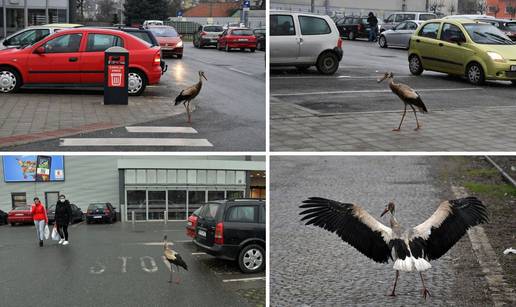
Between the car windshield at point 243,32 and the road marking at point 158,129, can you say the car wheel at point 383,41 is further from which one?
the road marking at point 158,129

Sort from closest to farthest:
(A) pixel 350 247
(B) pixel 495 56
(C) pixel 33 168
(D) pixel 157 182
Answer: (A) pixel 350 247
(C) pixel 33 168
(D) pixel 157 182
(B) pixel 495 56

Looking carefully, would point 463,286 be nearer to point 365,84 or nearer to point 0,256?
point 0,256

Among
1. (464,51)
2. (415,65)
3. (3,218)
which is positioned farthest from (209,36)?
(3,218)

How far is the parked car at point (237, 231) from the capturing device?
671 cm

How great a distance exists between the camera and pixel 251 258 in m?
6.74

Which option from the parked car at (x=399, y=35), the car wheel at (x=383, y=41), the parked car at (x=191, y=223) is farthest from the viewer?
the car wheel at (x=383, y=41)

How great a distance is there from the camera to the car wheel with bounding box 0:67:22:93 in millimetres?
11227

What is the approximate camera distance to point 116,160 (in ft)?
21.7

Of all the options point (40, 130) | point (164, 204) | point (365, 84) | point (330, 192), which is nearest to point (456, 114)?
point (330, 192)

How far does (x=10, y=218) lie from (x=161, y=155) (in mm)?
3265

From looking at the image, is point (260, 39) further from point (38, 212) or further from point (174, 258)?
point (174, 258)

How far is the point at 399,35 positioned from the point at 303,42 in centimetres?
1114

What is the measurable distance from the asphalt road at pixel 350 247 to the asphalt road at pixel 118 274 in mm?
501

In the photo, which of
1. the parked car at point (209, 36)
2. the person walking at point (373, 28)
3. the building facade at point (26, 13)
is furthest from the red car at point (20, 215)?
the parked car at point (209, 36)
